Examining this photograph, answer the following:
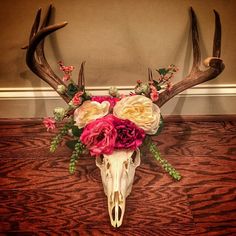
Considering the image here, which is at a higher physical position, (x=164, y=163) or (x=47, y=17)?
(x=47, y=17)

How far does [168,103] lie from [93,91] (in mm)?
419

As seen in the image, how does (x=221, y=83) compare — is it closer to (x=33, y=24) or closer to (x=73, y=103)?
(x=73, y=103)

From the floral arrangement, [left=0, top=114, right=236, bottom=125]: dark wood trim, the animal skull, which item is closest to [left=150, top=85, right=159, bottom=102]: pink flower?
the floral arrangement

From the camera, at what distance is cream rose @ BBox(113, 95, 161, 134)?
41.1 inches

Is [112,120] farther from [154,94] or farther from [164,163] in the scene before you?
[164,163]

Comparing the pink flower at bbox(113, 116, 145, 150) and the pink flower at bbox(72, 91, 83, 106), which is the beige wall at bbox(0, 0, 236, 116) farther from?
the pink flower at bbox(113, 116, 145, 150)

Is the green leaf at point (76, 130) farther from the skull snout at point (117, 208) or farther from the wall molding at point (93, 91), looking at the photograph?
the wall molding at point (93, 91)

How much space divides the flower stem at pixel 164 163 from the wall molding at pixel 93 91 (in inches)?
17.8

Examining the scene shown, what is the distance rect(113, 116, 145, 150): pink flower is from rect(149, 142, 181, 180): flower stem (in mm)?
170

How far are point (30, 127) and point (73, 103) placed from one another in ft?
1.87

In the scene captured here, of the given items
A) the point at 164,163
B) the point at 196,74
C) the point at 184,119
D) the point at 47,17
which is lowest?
the point at 164,163

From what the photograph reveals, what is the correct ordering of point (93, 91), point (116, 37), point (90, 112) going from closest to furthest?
point (90, 112), point (116, 37), point (93, 91)

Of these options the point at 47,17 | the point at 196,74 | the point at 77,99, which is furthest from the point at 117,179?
the point at 47,17

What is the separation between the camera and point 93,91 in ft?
5.03
